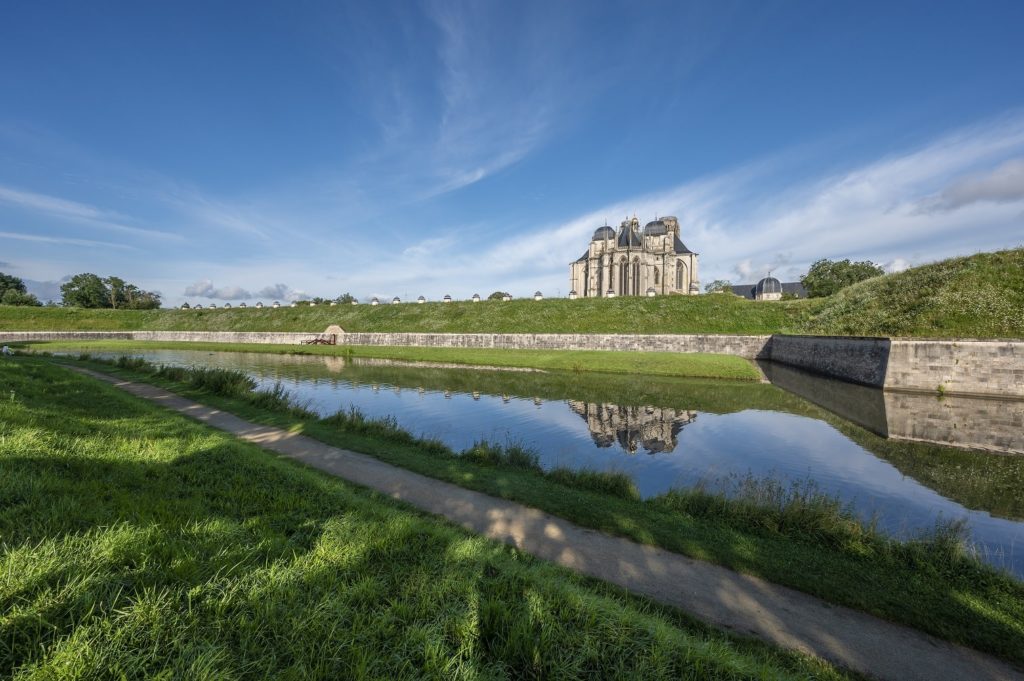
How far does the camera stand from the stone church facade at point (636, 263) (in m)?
84.1

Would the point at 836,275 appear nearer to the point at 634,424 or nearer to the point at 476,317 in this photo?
the point at 476,317

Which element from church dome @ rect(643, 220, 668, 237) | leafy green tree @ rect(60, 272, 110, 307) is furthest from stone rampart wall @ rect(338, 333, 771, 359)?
leafy green tree @ rect(60, 272, 110, 307)

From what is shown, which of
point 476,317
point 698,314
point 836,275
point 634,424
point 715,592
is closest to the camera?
point 715,592

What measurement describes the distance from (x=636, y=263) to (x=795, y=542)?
8027 centimetres

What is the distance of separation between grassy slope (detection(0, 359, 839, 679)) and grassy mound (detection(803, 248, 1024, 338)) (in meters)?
30.1

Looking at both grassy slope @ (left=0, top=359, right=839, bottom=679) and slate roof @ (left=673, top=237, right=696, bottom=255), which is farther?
slate roof @ (left=673, top=237, right=696, bottom=255)

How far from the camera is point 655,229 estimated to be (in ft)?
320

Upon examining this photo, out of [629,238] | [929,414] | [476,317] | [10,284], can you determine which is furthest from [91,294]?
[929,414]

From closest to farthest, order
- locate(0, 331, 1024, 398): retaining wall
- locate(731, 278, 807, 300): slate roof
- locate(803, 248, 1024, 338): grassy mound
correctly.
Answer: locate(0, 331, 1024, 398): retaining wall, locate(803, 248, 1024, 338): grassy mound, locate(731, 278, 807, 300): slate roof

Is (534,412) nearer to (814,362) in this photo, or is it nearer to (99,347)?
(814,362)

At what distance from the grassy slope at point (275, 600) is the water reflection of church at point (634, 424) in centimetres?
925

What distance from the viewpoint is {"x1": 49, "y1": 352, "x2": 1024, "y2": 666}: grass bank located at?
233 inches

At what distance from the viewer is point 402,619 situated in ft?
12.0

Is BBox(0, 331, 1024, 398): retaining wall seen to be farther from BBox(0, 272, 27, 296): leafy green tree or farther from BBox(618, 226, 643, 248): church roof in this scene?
BBox(0, 272, 27, 296): leafy green tree
